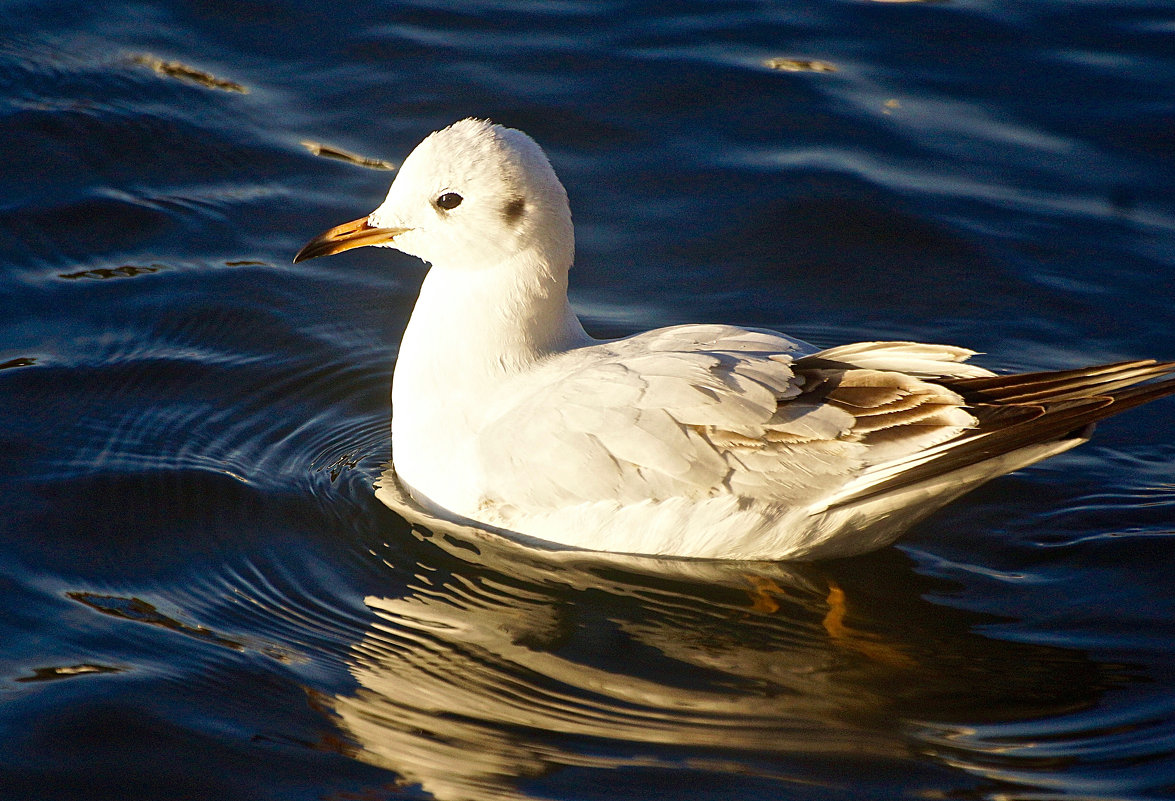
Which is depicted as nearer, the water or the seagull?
the water

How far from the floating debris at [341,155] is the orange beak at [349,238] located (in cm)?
298

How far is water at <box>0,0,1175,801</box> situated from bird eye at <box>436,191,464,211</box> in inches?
56.4

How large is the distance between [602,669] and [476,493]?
985mm

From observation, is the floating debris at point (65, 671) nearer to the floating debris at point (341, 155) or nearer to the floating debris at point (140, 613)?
the floating debris at point (140, 613)

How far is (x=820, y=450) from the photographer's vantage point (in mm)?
5645

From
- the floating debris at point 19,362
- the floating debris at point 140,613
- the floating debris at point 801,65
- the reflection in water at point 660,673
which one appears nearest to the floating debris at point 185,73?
the floating debris at point 19,362

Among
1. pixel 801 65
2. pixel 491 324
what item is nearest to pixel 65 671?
pixel 491 324

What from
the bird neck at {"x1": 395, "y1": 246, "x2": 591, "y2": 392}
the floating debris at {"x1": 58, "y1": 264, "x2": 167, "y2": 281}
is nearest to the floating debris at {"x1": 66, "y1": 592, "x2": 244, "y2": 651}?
the bird neck at {"x1": 395, "y1": 246, "x2": 591, "y2": 392}

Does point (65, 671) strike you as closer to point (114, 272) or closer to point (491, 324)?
point (491, 324)

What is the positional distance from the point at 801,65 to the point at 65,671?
7.39m

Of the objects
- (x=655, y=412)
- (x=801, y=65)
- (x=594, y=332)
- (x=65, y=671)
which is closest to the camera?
(x=65, y=671)

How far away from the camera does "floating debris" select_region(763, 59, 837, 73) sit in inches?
417

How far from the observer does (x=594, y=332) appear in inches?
311

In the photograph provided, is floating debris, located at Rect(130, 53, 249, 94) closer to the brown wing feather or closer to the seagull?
the seagull
